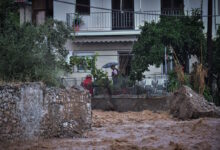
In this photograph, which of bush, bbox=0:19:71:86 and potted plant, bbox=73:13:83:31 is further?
potted plant, bbox=73:13:83:31

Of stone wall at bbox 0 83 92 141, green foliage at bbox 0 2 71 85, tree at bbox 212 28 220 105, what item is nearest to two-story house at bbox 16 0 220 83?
tree at bbox 212 28 220 105

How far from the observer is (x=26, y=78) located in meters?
13.1

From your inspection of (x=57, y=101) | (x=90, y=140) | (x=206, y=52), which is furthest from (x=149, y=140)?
(x=206, y=52)

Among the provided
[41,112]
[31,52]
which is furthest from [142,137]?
[31,52]

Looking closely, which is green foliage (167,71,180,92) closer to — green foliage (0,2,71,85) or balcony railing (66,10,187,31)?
green foliage (0,2,71,85)

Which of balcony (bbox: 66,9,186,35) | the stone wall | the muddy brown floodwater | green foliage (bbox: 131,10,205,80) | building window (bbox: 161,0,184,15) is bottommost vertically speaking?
the muddy brown floodwater

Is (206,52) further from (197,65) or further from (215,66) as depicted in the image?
(197,65)

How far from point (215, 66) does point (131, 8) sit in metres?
6.96

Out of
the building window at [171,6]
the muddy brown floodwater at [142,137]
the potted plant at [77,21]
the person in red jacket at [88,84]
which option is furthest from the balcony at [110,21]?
the muddy brown floodwater at [142,137]

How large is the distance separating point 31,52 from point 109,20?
12652 mm

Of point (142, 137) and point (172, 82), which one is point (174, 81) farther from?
point (142, 137)

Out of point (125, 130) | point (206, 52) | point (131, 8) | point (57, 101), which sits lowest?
point (125, 130)

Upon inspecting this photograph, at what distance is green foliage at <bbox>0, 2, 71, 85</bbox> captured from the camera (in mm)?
13578

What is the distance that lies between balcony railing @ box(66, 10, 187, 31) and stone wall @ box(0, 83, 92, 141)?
13880 mm
